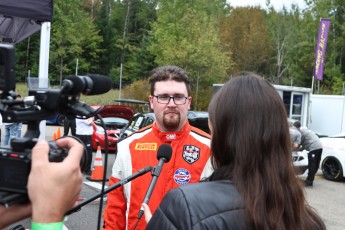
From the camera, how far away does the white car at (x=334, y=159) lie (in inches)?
490

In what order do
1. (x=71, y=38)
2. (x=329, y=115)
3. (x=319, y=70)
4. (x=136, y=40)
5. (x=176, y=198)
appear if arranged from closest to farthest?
(x=176, y=198) < (x=329, y=115) < (x=319, y=70) < (x=71, y=38) < (x=136, y=40)

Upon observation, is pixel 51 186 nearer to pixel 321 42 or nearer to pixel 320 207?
pixel 320 207

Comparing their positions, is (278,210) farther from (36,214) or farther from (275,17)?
(275,17)

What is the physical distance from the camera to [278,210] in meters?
1.52

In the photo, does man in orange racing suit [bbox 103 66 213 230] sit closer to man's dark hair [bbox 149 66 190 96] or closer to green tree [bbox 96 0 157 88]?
man's dark hair [bbox 149 66 190 96]

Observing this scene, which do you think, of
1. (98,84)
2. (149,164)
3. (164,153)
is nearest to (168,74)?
(149,164)

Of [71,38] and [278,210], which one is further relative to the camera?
[71,38]

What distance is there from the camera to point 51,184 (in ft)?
4.05

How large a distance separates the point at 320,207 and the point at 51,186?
28.8 feet

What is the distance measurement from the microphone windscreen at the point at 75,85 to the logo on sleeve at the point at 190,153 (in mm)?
1332

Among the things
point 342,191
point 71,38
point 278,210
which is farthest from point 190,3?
point 278,210

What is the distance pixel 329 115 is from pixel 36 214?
2431cm

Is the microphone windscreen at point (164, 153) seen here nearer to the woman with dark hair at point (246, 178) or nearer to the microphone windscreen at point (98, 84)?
the woman with dark hair at point (246, 178)

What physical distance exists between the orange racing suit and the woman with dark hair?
3.09 feet
